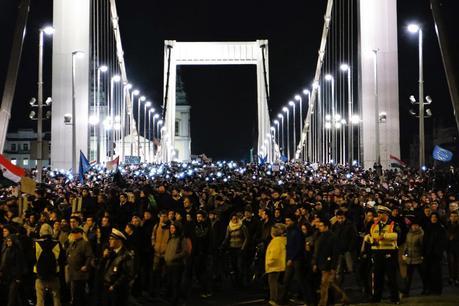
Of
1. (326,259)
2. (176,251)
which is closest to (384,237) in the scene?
(326,259)

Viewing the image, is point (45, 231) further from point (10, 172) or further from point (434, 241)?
point (10, 172)

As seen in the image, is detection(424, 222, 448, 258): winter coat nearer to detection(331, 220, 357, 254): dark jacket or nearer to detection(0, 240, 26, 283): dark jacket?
detection(331, 220, 357, 254): dark jacket

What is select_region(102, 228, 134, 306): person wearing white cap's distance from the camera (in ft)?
39.1

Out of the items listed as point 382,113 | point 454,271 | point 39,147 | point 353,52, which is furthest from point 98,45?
point 454,271

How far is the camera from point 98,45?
61594 millimetres

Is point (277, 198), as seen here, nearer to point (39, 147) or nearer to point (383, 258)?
point (383, 258)

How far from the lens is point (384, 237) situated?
45.0ft

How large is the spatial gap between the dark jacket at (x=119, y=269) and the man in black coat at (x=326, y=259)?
269cm

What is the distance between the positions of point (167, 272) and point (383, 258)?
327cm

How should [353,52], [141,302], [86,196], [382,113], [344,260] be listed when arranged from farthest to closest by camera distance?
[353,52] → [382,113] → [86,196] → [141,302] → [344,260]

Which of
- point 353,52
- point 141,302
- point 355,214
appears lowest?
point 141,302

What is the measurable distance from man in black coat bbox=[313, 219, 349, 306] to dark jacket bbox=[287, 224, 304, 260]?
0.31 meters

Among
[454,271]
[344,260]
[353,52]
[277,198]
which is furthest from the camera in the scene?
[353,52]

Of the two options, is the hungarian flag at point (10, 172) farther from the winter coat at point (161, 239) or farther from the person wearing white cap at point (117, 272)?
the person wearing white cap at point (117, 272)
